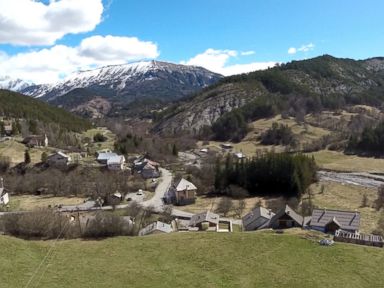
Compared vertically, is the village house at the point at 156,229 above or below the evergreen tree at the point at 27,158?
below

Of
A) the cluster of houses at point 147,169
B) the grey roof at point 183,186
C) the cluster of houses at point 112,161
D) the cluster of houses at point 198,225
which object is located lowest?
the cluster of houses at point 198,225

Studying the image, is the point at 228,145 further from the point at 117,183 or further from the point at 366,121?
the point at 117,183

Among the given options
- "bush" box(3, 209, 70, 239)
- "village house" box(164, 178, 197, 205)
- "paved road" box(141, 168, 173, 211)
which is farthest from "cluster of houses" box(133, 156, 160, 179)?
"bush" box(3, 209, 70, 239)

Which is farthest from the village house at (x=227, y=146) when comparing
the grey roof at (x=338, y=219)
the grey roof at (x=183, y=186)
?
the grey roof at (x=338, y=219)

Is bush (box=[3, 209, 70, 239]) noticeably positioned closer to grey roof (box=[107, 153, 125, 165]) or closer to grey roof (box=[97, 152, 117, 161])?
grey roof (box=[107, 153, 125, 165])

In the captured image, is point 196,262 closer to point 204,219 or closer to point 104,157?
point 204,219

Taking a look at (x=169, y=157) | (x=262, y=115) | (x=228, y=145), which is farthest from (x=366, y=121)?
(x=169, y=157)

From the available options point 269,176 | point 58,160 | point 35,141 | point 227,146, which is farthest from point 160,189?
point 227,146

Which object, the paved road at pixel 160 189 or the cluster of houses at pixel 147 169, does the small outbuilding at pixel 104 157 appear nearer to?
the cluster of houses at pixel 147 169
